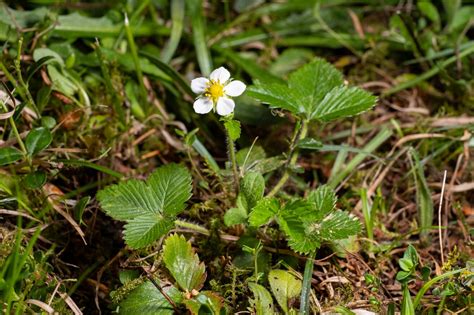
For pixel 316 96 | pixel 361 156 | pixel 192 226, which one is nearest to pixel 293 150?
pixel 316 96

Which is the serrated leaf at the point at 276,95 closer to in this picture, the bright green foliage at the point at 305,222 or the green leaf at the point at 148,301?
the bright green foliage at the point at 305,222

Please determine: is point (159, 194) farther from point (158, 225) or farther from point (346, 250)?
point (346, 250)

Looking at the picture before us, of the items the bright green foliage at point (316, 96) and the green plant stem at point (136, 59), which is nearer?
the bright green foliage at point (316, 96)

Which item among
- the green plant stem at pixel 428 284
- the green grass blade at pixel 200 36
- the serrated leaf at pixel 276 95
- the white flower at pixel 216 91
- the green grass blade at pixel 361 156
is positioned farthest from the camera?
the green grass blade at pixel 200 36

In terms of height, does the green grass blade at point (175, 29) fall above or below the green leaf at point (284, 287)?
above

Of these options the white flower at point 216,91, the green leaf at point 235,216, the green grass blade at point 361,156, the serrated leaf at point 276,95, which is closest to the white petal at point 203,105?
the white flower at point 216,91

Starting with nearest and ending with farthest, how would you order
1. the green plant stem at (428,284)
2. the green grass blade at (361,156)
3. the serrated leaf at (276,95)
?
1. the green plant stem at (428,284)
2. the serrated leaf at (276,95)
3. the green grass blade at (361,156)

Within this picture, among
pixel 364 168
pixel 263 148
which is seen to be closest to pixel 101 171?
pixel 263 148

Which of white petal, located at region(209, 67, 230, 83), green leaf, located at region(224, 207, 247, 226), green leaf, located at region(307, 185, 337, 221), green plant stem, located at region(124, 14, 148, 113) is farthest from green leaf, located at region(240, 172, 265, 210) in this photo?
green plant stem, located at region(124, 14, 148, 113)
